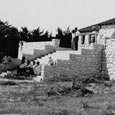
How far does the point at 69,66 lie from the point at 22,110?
39.9ft

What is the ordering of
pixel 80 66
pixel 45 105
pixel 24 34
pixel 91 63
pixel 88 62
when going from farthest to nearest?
1. pixel 24 34
2. pixel 91 63
3. pixel 88 62
4. pixel 80 66
5. pixel 45 105

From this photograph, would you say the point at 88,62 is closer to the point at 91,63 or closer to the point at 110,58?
the point at 91,63

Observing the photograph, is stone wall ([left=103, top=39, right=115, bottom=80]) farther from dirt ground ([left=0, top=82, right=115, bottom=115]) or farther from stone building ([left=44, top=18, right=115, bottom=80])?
dirt ground ([left=0, top=82, right=115, bottom=115])

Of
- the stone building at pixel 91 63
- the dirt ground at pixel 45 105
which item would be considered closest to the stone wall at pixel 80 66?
the stone building at pixel 91 63

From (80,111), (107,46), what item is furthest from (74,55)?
(80,111)

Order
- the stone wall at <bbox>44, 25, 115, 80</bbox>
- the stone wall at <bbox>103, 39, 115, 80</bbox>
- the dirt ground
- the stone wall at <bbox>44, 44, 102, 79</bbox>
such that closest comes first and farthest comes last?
the dirt ground
the stone wall at <bbox>44, 44, 102, 79</bbox>
the stone wall at <bbox>44, 25, 115, 80</bbox>
the stone wall at <bbox>103, 39, 115, 80</bbox>

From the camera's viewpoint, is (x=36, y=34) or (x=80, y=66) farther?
(x=36, y=34)

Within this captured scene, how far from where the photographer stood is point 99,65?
23.2 meters

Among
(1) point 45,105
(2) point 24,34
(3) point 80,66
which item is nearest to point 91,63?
(3) point 80,66

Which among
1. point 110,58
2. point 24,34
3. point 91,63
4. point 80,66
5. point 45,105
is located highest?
point 24,34

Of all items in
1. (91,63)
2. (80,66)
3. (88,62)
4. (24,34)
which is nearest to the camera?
(80,66)

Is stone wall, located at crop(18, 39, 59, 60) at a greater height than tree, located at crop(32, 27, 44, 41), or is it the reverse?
tree, located at crop(32, 27, 44, 41)

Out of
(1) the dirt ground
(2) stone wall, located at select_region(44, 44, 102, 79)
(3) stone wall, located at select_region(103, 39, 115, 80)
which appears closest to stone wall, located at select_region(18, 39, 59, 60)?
(2) stone wall, located at select_region(44, 44, 102, 79)

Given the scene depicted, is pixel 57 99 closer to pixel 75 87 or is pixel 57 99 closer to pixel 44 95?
pixel 44 95
